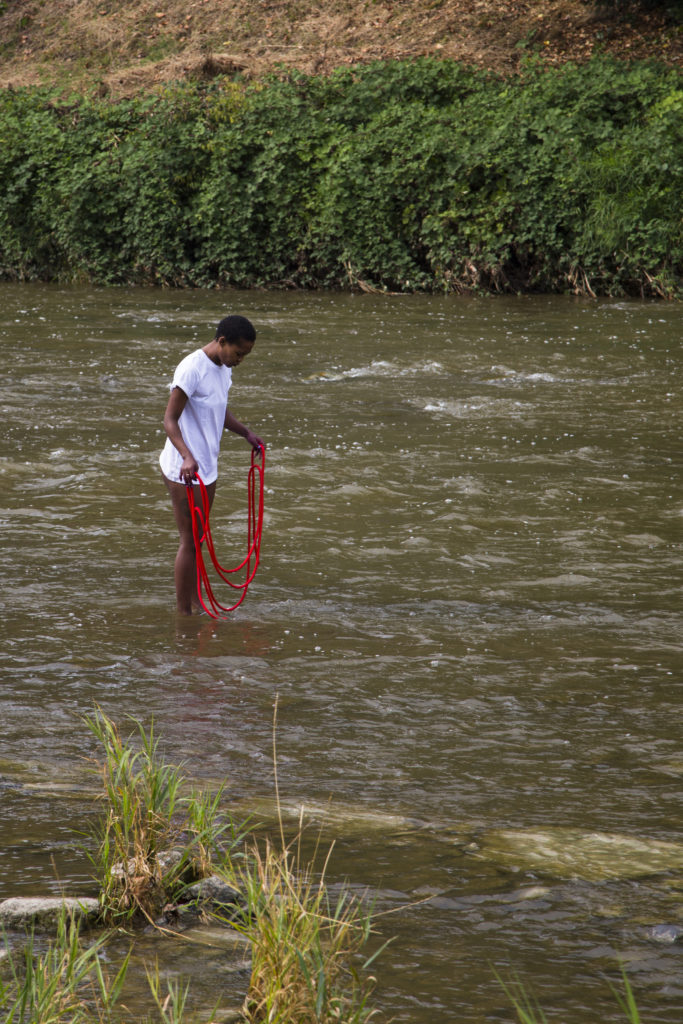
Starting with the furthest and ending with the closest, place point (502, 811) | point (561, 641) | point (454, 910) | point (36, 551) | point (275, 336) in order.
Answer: point (275, 336) < point (36, 551) < point (561, 641) < point (502, 811) < point (454, 910)

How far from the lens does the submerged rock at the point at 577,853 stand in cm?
427

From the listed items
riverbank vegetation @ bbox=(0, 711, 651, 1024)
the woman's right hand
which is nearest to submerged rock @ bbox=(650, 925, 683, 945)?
riverbank vegetation @ bbox=(0, 711, 651, 1024)

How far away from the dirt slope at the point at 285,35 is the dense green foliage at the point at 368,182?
2.09 m

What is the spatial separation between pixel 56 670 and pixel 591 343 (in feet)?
38.4

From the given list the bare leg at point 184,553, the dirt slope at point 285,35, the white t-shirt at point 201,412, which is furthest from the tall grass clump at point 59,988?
the dirt slope at point 285,35

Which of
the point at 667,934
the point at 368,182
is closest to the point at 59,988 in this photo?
the point at 667,934

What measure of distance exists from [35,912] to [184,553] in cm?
356

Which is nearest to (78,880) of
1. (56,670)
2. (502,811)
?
(502,811)

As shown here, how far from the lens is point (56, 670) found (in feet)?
20.6

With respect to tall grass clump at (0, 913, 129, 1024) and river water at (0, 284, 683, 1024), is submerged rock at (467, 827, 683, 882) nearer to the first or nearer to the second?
river water at (0, 284, 683, 1024)

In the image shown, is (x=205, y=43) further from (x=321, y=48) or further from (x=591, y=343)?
(x=591, y=343)

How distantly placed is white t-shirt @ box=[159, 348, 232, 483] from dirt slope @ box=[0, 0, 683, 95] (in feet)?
64.4

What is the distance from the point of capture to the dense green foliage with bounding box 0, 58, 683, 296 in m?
20.2

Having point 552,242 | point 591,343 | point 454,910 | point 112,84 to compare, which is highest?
point 112,84
